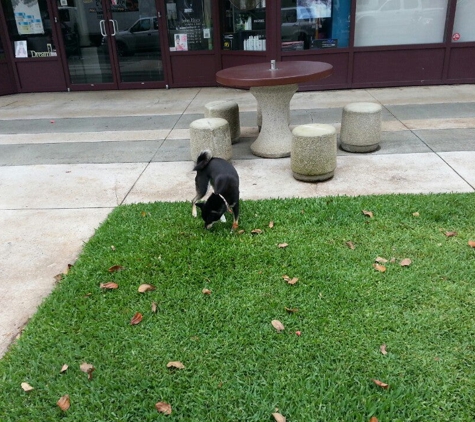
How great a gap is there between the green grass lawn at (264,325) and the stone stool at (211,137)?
148cm

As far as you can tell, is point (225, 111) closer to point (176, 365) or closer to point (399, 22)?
point (176, 365)

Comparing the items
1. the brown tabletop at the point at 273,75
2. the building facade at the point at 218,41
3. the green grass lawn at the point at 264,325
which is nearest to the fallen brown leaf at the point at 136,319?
the green grass lawn at the point at 264,325

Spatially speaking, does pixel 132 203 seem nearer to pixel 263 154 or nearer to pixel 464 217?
pixel 263 154

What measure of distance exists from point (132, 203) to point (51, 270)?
133 centimetres

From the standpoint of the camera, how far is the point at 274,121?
6082 millimetres

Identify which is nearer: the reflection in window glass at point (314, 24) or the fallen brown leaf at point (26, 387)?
the fallen brown leaf at point (26, 387)

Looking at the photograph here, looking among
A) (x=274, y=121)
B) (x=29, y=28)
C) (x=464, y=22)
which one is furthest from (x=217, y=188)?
(x=29, y=28)

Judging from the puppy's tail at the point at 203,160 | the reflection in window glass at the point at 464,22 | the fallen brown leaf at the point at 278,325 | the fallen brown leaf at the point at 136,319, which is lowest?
the fallen brown leaf at the point at 278,325

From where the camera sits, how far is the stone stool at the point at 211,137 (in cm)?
554

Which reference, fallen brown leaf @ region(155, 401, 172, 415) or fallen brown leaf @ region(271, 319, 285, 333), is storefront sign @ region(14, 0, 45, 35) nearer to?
fallen brown leaf @ region(271, 319, 285, 333)

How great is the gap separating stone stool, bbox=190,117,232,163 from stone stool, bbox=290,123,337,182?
0.95 meters

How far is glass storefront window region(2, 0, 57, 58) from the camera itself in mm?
10602

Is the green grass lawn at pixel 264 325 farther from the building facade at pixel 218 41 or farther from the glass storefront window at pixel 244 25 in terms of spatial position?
the glass storefront window at pixel 244 25

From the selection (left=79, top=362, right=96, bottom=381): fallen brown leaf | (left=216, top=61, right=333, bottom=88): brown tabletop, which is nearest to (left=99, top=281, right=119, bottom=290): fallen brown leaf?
(left=79, top=362, right=96, bottom=381): fallen brown leaf
